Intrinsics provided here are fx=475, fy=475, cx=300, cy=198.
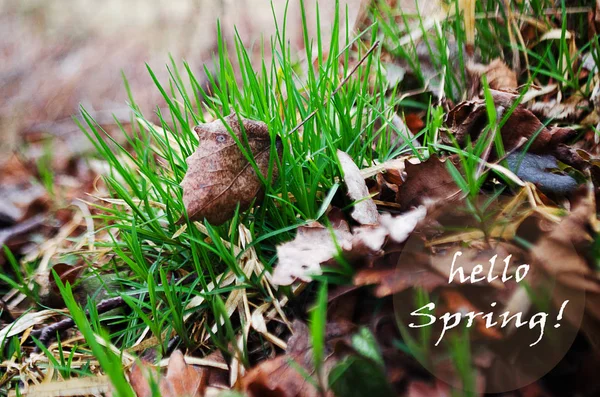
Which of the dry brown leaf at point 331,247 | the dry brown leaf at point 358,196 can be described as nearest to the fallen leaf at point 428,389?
the dry brown leaf at point 331,247

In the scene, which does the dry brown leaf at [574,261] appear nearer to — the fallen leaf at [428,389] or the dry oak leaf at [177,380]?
the fallen leaf at [428,389]

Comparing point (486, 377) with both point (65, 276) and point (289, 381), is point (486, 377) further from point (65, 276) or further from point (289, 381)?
point (65, 276)

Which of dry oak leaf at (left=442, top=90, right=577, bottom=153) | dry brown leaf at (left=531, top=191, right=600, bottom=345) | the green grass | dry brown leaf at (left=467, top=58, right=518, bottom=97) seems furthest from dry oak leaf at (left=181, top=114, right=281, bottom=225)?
dry brown leaf at (left=467, top=58, right=518, bottom=97)

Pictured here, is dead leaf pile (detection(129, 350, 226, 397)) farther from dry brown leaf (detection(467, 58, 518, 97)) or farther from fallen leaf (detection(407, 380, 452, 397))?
dry brown leaf (detection(467, 58, 518, 97))

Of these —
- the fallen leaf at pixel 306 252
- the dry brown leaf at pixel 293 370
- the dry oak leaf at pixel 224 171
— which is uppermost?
the dry oak leaf at pixel 224 171

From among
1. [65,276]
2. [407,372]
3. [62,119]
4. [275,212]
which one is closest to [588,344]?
[407,372]
